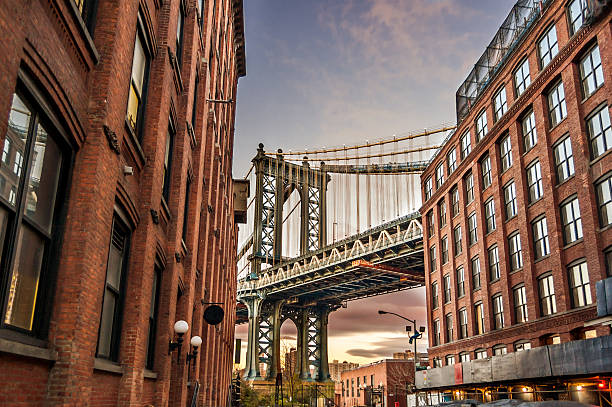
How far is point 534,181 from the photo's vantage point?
1248 inches

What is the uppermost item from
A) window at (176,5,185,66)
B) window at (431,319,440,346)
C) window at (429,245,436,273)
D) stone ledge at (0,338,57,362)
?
window at (429,245,436,273)

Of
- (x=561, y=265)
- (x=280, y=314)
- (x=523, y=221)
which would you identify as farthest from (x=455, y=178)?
(x=280, y=314)

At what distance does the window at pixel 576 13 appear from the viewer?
2736 cm

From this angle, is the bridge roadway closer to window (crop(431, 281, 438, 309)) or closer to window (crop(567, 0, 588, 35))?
window (crop(431, 281, 438, 309))

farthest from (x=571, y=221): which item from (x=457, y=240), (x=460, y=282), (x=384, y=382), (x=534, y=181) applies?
(x=384, y=382)

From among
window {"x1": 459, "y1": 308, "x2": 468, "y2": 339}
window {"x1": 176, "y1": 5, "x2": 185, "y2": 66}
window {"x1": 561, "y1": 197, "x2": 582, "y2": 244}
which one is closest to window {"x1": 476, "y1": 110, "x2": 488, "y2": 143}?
window {"x1": 561, "y1": 197, "x2": 582, "y2": 244}

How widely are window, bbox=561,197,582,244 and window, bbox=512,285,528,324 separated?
5.27m

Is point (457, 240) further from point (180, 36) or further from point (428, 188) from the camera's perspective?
point (180, 36)

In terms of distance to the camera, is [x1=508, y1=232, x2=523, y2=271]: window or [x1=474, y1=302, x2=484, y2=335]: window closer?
[x1=508, y1=232, x2=523, y2=271]: window

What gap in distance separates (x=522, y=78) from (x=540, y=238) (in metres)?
9.86

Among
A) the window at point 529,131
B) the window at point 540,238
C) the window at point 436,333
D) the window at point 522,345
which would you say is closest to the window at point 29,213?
the window at point 540,238

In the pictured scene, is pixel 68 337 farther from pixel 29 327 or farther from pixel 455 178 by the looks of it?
pixel 455 178

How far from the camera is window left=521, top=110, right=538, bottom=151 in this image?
3212 cm

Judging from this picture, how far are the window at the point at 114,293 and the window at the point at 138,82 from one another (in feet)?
6.67
